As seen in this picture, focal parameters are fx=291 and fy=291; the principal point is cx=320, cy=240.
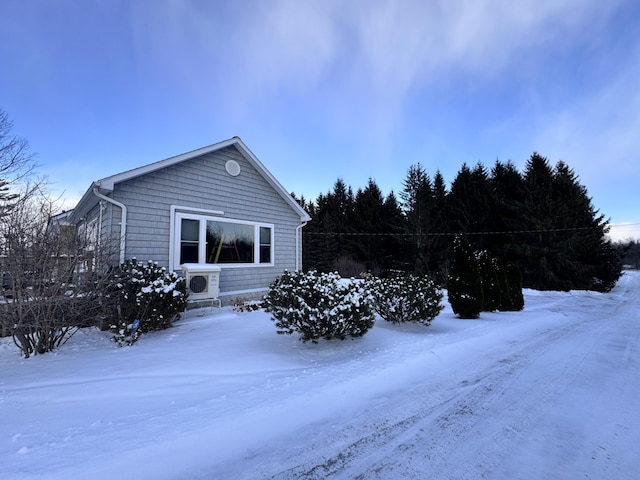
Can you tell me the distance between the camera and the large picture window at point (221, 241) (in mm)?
8484

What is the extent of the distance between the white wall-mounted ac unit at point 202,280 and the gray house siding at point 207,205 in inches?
27.6

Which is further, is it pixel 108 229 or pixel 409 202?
pixel 409 202

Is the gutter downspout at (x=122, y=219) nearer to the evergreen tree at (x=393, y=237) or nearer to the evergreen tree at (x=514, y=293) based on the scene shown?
the evergreen tree at (x=514, y=293)

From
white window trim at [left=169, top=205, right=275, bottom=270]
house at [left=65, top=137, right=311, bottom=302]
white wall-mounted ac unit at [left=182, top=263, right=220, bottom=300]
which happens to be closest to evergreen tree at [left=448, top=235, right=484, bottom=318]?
house at [left=65, top=137, right=311, bottom=302]

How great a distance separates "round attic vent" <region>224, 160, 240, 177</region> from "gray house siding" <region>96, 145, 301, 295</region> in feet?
0.44

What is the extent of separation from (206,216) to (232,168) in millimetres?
1971

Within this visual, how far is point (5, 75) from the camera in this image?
959 cm

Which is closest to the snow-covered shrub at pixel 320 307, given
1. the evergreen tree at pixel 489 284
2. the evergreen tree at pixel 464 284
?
the evergreen tree at pixel 464 284

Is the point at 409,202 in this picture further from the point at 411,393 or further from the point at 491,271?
the point at 411,393

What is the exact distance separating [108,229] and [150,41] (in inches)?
257

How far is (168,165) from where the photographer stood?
26.9 ft

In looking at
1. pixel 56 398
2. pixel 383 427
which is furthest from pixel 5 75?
pixel 383 427

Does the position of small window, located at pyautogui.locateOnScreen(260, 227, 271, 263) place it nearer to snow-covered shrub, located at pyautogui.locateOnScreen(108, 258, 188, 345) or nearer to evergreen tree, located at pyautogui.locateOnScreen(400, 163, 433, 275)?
snow-covered shrub, located at pyautogui.locateOnScreen(108, 258, 188, 345)

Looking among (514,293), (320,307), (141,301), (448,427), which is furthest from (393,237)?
(448,427)
